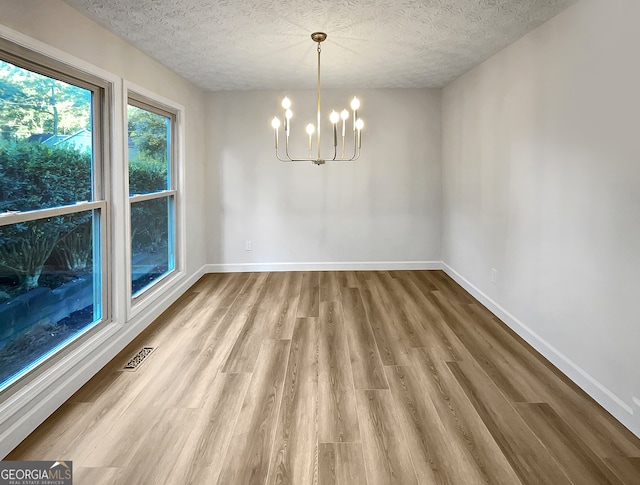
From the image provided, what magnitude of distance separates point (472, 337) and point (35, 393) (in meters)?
3.03

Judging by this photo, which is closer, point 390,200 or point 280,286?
point 280,286

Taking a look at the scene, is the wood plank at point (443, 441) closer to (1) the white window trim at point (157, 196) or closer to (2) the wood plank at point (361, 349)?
(2) the wood plank at point (361, 349)

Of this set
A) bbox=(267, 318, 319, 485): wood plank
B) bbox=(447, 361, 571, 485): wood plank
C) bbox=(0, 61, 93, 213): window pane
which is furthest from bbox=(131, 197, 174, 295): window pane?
bbox=(447, 361, 571, 485): wood plank

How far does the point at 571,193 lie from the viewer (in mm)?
2746

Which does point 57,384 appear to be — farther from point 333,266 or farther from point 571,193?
point 333,266

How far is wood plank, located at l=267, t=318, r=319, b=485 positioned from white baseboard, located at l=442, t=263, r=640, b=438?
5.44ft

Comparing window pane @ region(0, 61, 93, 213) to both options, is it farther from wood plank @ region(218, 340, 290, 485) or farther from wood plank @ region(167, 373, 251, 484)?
wood plank @ region(218, 340, 290, 485)

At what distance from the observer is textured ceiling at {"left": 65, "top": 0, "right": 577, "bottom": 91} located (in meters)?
2.74

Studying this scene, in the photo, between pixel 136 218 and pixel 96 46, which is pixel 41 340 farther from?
pixel 96 46

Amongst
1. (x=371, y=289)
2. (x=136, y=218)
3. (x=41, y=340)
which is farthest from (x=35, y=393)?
(x=371, y=289)

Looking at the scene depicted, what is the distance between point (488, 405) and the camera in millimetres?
2383

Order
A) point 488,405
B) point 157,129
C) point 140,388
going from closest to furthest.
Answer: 1. point 488,405
2. point 140,388
3. point 157,129

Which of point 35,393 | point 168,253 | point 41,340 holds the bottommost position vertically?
point 35,393

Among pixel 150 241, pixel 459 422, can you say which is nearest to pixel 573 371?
pixel 459 422
